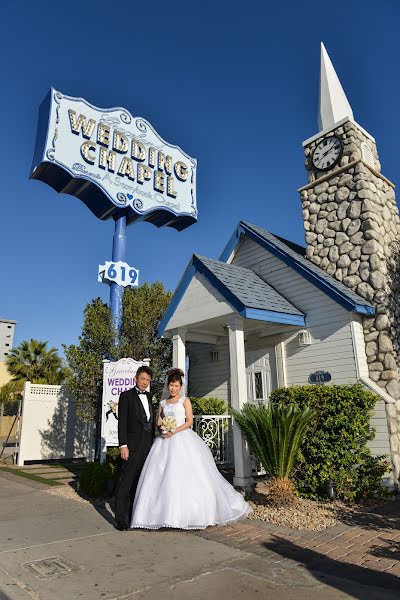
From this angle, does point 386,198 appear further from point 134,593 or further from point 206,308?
point 134,593

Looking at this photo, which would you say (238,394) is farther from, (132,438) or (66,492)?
(66,492)

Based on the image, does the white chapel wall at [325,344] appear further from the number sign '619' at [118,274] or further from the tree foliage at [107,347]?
the number sign '619' at [118,274]

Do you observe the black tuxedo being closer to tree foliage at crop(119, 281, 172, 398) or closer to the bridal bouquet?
the bridal bouquet

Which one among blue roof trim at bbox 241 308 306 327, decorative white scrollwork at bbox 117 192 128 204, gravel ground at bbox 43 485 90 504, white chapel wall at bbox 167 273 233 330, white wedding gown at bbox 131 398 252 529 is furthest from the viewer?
decorative white scrollwork at bbox 117 192 128 204

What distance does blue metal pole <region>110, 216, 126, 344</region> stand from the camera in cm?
1174

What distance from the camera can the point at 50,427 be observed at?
13.2m

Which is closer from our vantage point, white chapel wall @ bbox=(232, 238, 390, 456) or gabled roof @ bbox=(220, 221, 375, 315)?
white chapel wall @ bbox=(232, 238, 390, 456)

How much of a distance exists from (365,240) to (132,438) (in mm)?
6761

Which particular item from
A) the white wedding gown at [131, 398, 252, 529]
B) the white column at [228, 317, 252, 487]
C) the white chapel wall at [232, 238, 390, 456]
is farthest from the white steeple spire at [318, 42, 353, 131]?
the white wedding gown at [131, 398, 252, 529]

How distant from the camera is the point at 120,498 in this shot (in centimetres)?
531

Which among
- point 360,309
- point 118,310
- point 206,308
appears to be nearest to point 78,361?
point 118,310

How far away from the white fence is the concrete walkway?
303 inches

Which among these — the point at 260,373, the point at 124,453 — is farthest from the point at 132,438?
the point at 260,373

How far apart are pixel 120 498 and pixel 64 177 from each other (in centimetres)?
1072
